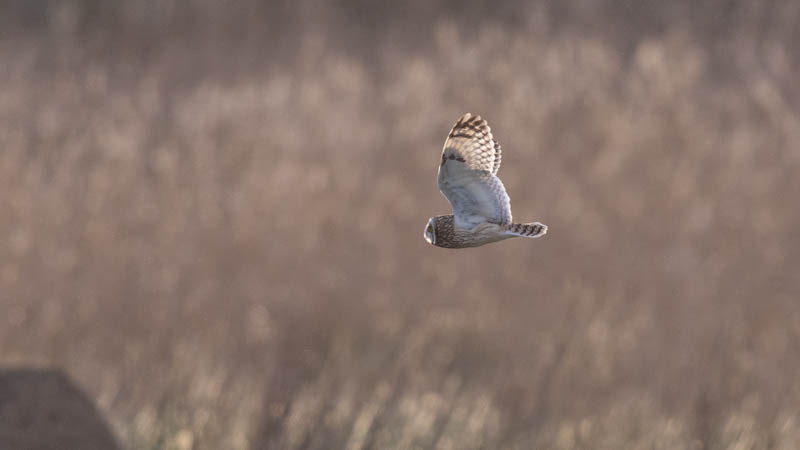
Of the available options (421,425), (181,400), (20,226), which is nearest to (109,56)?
(20,226)

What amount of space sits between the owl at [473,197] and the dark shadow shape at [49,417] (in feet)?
13.2

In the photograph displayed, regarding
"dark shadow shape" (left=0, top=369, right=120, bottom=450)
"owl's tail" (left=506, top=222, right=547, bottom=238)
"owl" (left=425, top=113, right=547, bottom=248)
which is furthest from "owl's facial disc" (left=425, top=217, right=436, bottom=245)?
"dark shadow shape" (left=0, top=369, right=120, bottom=450)

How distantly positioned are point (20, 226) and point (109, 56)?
8.94 ft

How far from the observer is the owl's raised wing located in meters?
2.58

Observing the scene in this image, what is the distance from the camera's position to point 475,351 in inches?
296

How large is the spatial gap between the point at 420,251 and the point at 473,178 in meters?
Answer: 5.33

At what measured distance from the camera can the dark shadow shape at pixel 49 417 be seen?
249 inches

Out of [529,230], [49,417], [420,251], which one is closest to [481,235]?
[529,230]

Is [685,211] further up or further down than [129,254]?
further up

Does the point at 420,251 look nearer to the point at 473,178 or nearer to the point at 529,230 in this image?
the point at 473,178

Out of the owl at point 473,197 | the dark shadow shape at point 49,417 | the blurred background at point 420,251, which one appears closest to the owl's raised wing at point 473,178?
the owl at point 473,197

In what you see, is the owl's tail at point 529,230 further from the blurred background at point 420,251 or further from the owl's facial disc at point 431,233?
the blurred background at point 420,251

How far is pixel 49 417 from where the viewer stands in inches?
250

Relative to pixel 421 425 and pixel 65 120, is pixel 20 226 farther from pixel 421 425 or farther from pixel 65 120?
pixel 421 425
